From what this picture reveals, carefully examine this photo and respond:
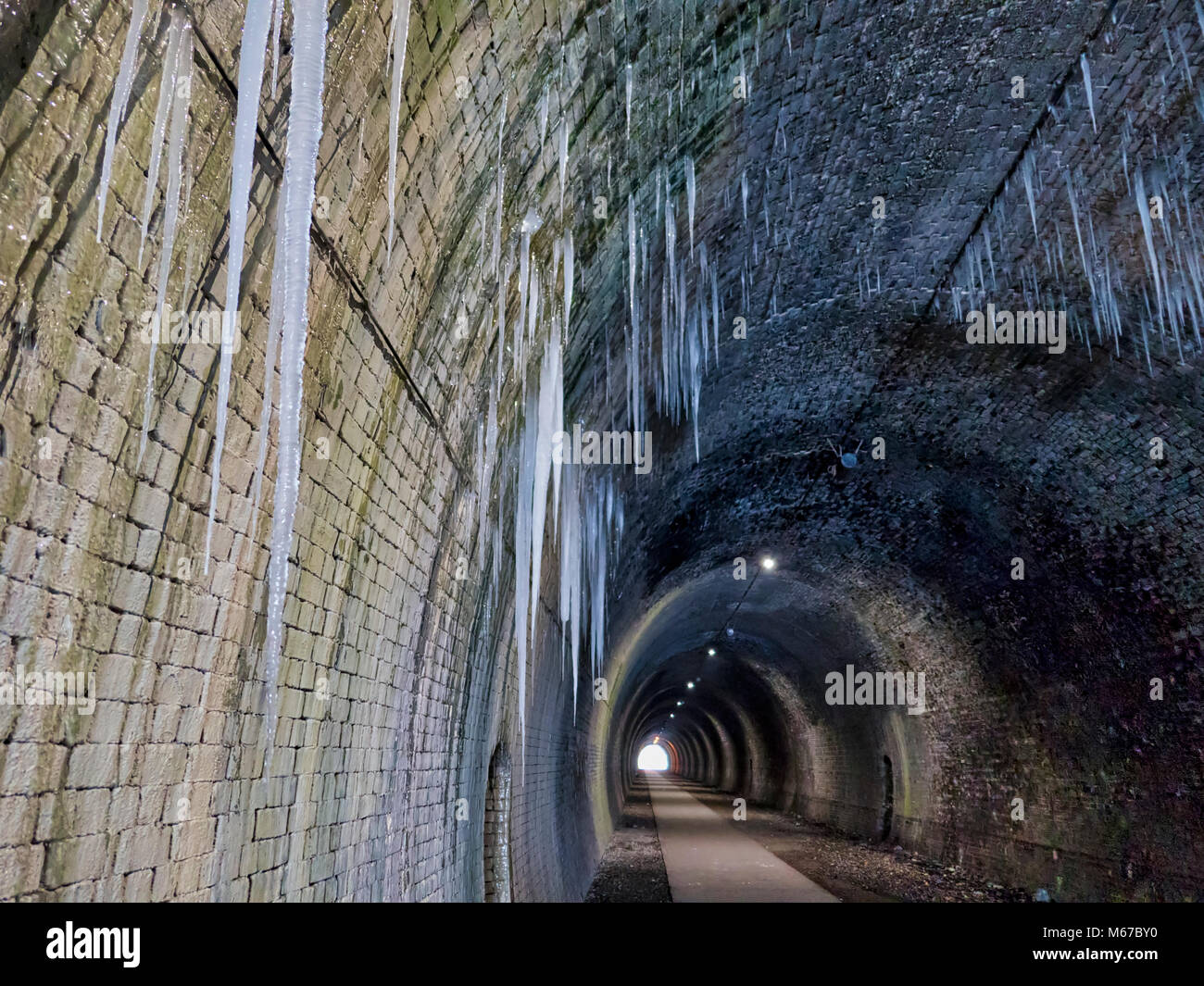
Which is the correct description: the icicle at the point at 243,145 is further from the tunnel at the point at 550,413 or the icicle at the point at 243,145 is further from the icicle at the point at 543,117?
the icicle at the point at 543,117

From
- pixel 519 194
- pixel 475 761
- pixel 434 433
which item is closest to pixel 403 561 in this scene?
pixel 434 433

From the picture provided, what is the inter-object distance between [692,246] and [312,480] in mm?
4712

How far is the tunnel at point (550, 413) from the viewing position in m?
2.85

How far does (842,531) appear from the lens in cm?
1578

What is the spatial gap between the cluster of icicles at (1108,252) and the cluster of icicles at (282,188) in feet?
19.1

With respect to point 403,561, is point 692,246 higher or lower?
higher

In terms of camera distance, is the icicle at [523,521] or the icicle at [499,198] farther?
the icicle at [523,521]

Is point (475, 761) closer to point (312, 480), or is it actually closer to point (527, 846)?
point (527, 846)

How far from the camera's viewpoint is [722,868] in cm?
1546

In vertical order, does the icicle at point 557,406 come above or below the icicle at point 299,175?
above

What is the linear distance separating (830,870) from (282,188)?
609 inches

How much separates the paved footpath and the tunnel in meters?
0.25

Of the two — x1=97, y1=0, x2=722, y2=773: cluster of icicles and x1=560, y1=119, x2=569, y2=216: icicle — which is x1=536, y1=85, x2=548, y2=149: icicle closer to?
x1=97, y1=0, x2=722, y2=773: cluster of icicles

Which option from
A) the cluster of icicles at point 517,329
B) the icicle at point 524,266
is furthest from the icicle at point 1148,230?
the icicle at point 524,266
